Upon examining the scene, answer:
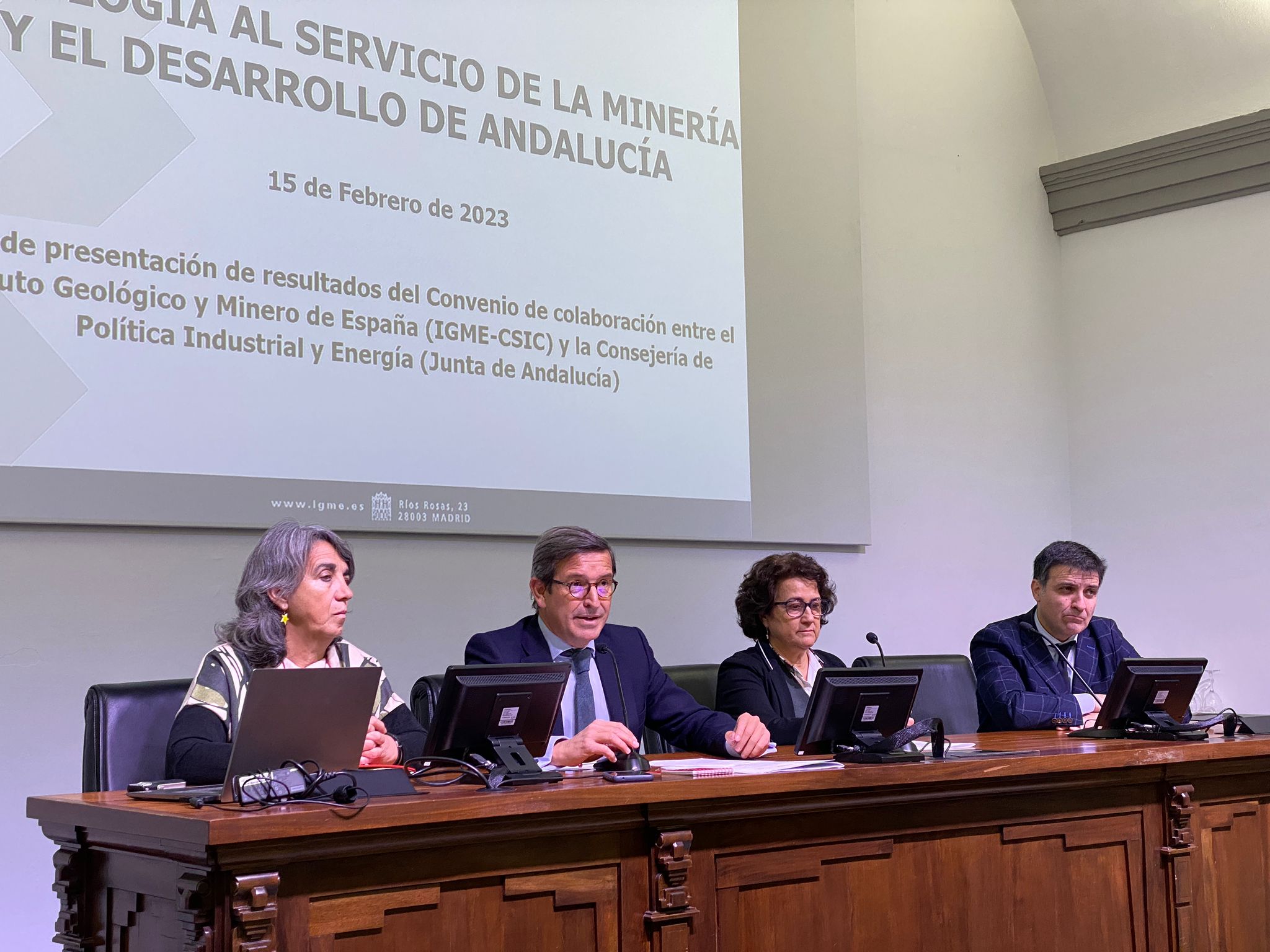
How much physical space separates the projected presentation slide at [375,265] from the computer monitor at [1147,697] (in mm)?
1456

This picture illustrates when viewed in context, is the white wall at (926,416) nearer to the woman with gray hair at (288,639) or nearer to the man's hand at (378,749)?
the woman with gray hair at (288,639)

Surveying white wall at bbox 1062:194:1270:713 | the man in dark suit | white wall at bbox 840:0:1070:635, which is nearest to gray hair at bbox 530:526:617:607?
the man in dark suit

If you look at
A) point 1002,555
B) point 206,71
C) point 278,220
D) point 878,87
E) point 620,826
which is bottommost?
point 620,826

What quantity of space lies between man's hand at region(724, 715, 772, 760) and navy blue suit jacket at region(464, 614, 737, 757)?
0.10 metres

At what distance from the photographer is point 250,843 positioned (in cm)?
176

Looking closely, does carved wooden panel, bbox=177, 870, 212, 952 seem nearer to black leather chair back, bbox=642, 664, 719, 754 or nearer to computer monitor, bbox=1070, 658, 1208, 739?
black leather chair back, bbox=642, 664, 719, 754

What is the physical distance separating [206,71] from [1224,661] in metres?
3.96

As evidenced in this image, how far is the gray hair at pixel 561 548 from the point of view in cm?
288

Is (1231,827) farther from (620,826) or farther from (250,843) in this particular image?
(250,843)

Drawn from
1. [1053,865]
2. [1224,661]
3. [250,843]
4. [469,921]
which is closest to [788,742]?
[1053,865]

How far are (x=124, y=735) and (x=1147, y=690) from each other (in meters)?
2.18

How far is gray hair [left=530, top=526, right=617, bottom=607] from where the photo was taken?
2.88 meters

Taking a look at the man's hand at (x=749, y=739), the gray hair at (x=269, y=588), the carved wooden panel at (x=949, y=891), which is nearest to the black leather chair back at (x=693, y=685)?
the man's hand at (x=749, y=739)

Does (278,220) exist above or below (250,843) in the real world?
above
